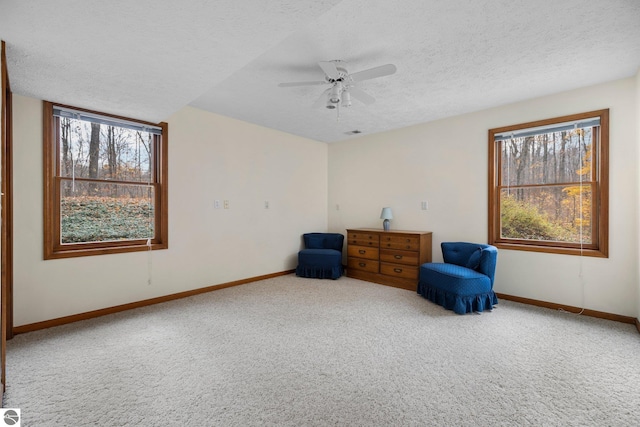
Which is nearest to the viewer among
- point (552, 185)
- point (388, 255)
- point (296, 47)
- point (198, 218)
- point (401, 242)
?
point (296, 47)

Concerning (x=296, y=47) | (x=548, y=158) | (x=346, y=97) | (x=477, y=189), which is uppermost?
(x=296, y=47)

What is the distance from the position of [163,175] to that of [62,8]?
89.9 inches

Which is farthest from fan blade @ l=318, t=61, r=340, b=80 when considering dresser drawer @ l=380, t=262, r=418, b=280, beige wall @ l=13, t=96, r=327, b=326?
dresser drawer @ l=380, t=262, r=418, b=280

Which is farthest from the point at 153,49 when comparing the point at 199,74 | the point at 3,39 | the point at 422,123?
the point at 422,123

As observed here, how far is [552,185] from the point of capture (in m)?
3.60

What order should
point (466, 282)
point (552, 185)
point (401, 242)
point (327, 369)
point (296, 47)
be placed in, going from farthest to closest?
1. point (401, 242)
2. point (552, 185)
3. point (466, 282)
4. point (296, 47)
5. point (327, 369)

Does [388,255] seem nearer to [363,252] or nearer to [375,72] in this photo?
[363,252]

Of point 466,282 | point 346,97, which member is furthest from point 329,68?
point 466,282

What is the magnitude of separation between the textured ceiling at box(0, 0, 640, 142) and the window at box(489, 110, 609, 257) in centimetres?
52

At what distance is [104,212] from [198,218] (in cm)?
105

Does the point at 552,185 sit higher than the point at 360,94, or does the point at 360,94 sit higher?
the point at 360,94

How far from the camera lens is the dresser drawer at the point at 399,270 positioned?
425cm

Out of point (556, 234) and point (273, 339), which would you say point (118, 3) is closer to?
point (273, 339)

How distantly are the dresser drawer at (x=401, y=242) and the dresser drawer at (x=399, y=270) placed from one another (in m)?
0.28
